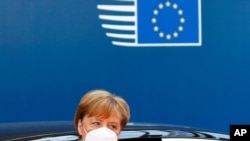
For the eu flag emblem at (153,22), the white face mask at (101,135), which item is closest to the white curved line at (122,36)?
the eu flag emblem at (153,22)

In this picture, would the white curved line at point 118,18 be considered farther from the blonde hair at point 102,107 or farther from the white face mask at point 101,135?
the white face mask at point 101,135

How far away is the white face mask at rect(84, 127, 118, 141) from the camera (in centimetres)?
199

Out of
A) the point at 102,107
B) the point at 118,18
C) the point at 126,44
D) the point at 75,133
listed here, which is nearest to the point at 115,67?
the point at 126,44

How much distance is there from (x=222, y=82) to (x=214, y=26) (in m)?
0.51

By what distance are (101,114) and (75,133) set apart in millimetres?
459

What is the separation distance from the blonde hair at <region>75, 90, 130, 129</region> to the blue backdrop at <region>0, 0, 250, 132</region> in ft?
9.57

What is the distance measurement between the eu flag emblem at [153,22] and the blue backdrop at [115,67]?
0.20 ft

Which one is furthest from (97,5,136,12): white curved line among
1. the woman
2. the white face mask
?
the white face mask

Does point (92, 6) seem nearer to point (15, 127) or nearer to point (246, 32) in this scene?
point (246, 32)

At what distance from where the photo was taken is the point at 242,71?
5344 mm

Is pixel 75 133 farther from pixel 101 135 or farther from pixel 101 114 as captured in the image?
pixel 101 135

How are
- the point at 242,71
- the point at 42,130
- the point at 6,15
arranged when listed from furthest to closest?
the point at 242,71 → the point at 6,15 → the point at 42,130

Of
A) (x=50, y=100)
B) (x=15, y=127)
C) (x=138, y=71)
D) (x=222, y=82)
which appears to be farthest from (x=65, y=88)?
(x=15, y=127)

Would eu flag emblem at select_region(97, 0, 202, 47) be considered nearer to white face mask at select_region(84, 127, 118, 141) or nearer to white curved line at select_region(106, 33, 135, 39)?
white curved line at select_region(106, 33, 135, 39)
